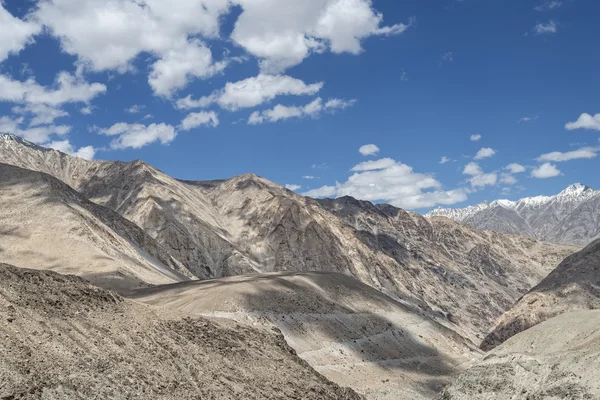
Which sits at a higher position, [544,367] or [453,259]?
[453,259]

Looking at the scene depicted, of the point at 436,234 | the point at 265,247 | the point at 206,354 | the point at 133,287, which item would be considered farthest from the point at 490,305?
the point at 206,354

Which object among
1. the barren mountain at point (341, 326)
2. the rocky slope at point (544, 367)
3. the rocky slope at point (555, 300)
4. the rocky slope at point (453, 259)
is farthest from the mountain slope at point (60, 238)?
the rocky slope at point (453, 259)

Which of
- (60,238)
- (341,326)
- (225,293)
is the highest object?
(60,238)

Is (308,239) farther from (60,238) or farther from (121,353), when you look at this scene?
(121,353)

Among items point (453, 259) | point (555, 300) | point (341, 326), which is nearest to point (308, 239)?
point (555, 300)

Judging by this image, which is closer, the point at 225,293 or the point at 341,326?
the point at 225,293

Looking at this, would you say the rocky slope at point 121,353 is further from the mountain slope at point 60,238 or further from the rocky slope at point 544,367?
the mountain slope at point 60,238

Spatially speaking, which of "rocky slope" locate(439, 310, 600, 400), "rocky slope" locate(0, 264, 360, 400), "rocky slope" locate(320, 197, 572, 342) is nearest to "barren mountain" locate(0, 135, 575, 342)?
"rocky slope" locate(320, 197, 572, 342)

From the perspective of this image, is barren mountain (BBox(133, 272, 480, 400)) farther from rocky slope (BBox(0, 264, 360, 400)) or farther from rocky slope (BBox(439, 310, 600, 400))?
rocky slope (BBox(439, 310, 600, 400))

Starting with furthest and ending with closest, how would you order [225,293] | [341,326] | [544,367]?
[341,326] < [225,293] < [544,367]
